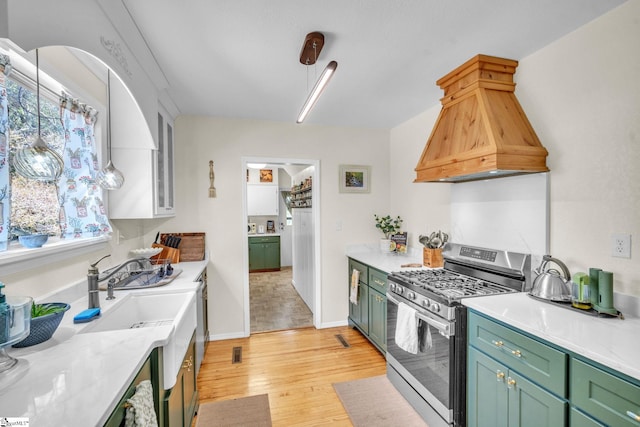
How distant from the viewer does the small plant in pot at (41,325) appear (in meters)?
1.09

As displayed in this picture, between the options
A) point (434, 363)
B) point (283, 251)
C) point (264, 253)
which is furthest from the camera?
point (283, 251)

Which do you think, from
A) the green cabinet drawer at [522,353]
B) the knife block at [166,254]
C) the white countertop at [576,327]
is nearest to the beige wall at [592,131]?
Result: the white countertop at [576,327]

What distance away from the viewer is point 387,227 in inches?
143

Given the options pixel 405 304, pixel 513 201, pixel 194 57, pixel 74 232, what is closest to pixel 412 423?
pixel 405 304

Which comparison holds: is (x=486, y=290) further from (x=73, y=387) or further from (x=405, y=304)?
Result: (x=73, y=387)

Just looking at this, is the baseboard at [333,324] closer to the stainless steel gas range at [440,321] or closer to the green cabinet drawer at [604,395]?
the stainless steel gas range at [440,321]

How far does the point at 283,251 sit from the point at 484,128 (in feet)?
20.3

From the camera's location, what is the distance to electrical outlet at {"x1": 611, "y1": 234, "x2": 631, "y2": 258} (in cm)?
150

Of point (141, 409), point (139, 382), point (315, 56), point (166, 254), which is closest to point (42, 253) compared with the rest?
point (139, 382)

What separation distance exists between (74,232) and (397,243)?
3006mm

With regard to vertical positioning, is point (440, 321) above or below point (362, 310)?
above

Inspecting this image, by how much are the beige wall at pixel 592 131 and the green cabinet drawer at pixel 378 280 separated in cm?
130

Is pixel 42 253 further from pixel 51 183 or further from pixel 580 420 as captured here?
pixel 580 420

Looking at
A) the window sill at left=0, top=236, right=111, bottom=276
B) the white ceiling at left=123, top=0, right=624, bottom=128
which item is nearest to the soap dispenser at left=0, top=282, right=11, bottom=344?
the window sill at left=0, top=236, right=111, bottom=276
